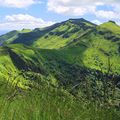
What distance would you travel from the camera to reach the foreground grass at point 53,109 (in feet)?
24.2

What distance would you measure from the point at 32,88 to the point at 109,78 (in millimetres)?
2368

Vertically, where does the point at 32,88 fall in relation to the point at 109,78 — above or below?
below

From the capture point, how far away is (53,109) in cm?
762

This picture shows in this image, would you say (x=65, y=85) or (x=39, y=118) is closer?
(x=39, y=118)

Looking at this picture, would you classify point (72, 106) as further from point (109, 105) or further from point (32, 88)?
point (32, 88)

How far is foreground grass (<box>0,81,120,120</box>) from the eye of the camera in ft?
24.2

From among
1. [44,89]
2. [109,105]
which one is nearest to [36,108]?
[44,89]

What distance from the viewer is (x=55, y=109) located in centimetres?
764

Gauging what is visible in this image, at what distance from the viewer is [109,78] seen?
25.6 feet

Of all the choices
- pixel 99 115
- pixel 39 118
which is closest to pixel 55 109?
pixel 39 118

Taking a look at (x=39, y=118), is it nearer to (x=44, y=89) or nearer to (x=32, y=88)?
(x=44, y=89)

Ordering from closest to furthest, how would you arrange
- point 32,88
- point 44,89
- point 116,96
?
point 116,96, point 44,89, point 32,88

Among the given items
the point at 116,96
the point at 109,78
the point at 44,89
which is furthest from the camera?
the point at 44,89

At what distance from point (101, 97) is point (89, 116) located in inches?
24.1
